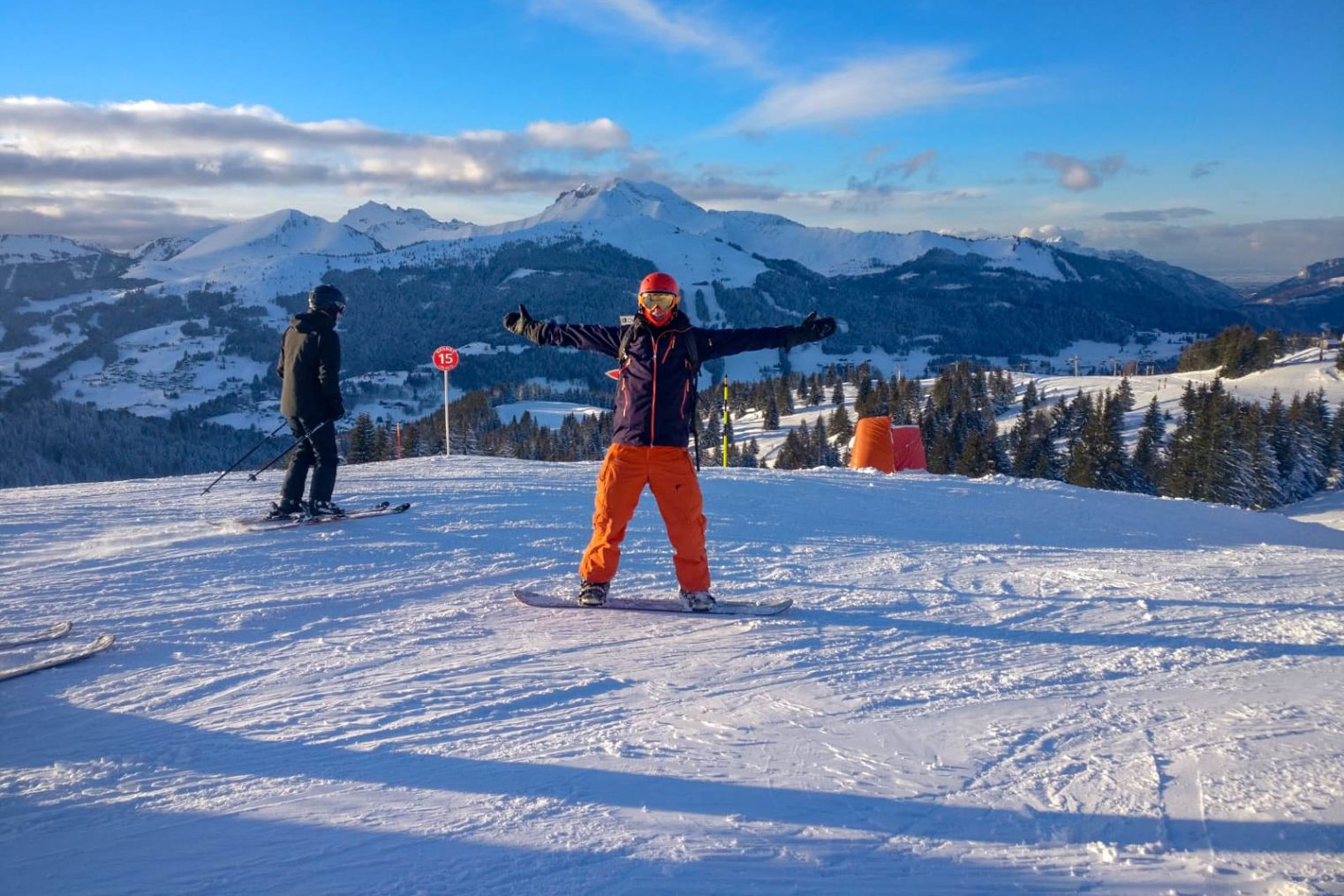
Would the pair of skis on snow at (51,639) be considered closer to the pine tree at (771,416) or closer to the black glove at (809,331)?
the black glove at (809,331)

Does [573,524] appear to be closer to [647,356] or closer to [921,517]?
[647,356]

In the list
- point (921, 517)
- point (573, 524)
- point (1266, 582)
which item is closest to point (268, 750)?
point (573, 524)

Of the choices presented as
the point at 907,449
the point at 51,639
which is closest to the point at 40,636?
the point at 51,639

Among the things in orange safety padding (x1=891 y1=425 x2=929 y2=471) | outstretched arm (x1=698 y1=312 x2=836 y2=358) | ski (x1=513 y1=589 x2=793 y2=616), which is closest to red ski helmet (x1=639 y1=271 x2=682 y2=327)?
outstretched arm (x1=698 y1=312 x2=836 y2=358)

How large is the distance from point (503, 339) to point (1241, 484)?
439 ft

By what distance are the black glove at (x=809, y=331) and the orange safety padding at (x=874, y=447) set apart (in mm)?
9553

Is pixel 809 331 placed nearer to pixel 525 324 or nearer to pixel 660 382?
pixel 660 382

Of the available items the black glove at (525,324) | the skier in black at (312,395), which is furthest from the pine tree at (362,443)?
the black glove at (525,324)

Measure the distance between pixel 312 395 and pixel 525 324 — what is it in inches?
118

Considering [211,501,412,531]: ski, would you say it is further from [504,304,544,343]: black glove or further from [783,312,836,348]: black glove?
[783,312,836,348]: black glove

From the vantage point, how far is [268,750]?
344 centimetres

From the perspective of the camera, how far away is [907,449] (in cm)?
1627

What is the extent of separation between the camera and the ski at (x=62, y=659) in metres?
4.25

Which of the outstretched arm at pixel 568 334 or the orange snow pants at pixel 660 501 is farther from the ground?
the outstretched arm at pixel 568 334
